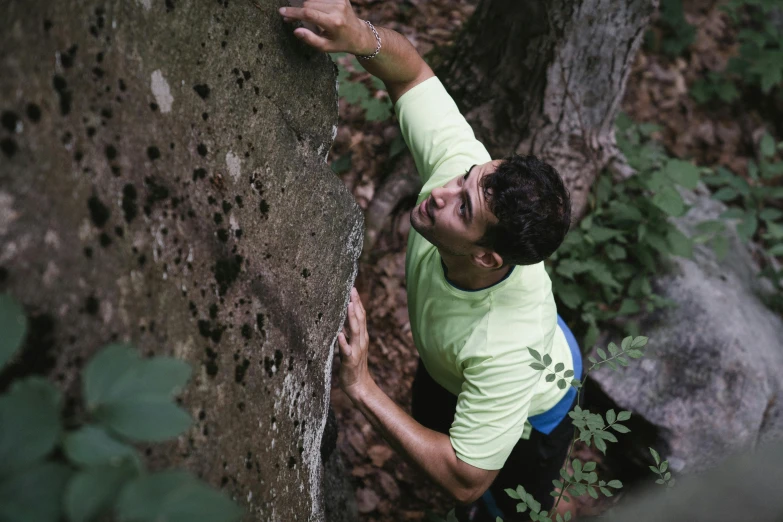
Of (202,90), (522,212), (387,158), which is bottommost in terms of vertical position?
(387,158)

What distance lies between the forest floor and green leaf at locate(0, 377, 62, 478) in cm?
300

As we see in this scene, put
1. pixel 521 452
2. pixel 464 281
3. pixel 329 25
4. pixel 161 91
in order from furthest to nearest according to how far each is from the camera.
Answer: pixel 521 452, pixel 464 281, pixel 329 25, pixel 161 91

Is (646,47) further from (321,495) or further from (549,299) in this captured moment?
(321,495)

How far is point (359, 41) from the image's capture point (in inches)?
91.0

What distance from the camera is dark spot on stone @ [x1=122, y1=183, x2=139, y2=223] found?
1.45m

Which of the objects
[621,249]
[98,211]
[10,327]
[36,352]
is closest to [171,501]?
[10,327]

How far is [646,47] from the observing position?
5961 mm

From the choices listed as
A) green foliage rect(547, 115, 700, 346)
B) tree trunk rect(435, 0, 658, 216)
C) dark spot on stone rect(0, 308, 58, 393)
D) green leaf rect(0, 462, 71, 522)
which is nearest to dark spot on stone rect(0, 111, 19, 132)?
dark spot on stone rect(0, 308, 58, 393)

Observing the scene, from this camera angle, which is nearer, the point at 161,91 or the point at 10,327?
the point at 10,327

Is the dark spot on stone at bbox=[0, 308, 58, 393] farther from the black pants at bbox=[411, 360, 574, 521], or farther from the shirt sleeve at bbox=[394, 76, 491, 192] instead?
the black pants at bbox=[411, 360, 574, 521]

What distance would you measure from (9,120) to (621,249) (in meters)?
3.80

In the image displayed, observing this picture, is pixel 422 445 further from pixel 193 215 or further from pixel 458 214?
pixel 193 215

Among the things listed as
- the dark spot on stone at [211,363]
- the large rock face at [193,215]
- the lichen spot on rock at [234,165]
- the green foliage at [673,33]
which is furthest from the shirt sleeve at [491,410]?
the green foliage at [673,33]

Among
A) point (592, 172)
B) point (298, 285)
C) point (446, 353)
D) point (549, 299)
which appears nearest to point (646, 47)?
point (592, 172)
